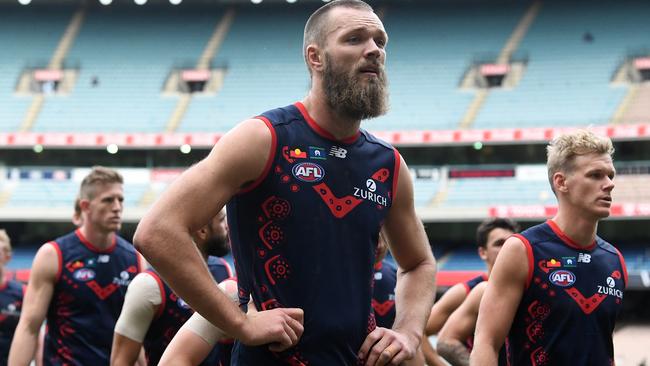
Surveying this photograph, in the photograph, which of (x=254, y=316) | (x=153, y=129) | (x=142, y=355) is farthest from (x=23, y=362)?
(x=153, y=129)

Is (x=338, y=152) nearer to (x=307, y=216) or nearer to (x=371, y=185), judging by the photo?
(x=371, y=185)

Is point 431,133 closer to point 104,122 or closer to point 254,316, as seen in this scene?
point 104,122

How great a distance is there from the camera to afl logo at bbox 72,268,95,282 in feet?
22.8

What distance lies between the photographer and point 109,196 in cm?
709

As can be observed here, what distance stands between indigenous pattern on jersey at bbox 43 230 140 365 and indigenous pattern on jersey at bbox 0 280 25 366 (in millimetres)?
2756

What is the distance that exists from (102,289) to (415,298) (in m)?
4.18

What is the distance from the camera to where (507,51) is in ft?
115

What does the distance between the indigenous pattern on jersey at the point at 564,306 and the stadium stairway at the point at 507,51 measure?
27.8m

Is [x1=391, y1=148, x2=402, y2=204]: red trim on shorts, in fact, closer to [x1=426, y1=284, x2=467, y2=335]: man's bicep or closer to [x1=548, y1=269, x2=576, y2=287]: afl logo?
[x1=548, y1=269, x2=576, y2=287]: afl logo

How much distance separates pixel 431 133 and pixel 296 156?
28783 millimetres

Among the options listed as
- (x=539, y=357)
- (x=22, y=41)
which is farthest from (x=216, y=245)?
(x=22, y=41)

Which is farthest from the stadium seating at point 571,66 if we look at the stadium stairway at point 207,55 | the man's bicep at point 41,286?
the man's bicep at point 41,286

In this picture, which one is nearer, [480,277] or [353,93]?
[353,93]

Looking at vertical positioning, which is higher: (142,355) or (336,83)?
(336,83)
